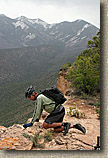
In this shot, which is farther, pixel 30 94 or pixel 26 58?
pixel 26 58

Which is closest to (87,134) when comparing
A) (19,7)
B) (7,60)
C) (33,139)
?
(33,139)

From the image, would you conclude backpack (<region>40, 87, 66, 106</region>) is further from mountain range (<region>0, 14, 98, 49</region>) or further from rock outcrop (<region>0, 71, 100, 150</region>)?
mountain range (<region>0, 14, 98, 49</region>)

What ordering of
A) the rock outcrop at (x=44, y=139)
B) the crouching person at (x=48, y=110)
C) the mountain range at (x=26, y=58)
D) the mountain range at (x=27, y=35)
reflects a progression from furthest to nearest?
the mountain range at (x=27, y=35) < the mountain range at (x=26, y=58) < the crouching person at (x=48, y=110) < the rock outcrop at (x=44, y=139)

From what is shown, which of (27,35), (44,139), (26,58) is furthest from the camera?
(27,35)

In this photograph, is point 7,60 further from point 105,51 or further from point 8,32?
point 8,32

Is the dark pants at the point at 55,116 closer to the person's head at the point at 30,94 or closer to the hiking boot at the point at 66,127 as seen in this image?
the hiking boot at the point at 66,127

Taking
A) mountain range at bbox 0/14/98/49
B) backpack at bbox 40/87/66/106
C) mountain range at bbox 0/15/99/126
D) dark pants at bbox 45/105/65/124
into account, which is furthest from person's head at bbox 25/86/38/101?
mountain range at bbox 0/14/98/49

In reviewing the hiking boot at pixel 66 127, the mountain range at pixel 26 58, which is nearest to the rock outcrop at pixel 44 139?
the hiking boot at pixel 66 127

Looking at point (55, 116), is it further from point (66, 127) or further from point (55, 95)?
point (55, 95)

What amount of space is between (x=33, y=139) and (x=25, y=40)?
13880 cm

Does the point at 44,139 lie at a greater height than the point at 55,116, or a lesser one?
lesser

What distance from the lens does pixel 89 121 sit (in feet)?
11.7

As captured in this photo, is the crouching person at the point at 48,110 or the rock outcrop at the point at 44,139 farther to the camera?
the crouching person at the point at 48,110

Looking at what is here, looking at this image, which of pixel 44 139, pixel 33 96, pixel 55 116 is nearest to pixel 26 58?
pixel 33 96
